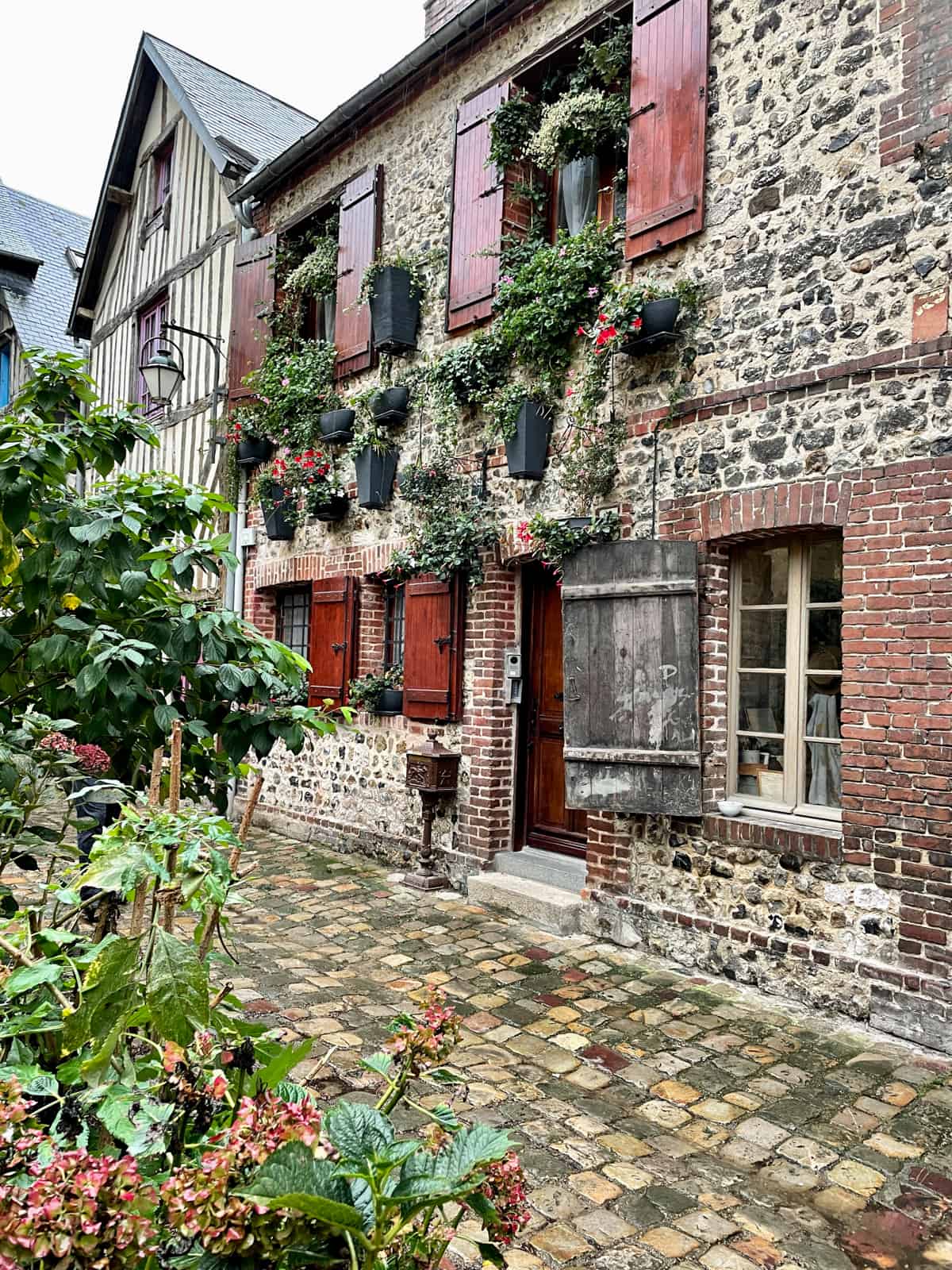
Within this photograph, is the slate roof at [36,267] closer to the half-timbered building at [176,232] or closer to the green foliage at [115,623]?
the half-timbered building at [176,232]

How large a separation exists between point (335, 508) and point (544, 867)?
348 centimetres

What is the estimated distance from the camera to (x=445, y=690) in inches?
246

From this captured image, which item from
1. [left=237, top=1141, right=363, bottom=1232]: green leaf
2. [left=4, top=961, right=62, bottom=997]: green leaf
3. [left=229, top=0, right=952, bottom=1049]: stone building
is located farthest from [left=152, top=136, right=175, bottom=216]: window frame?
[left=237, top=1141, right=363, bottom=1232]: green leaf

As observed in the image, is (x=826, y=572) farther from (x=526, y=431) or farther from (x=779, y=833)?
(x=526, y=431)

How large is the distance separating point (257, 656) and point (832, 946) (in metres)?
3.10

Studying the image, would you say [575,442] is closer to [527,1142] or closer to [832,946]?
[832,946]

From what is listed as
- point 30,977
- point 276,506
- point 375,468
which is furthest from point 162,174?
point 30,977

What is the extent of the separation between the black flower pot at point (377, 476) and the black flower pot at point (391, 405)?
24 cm

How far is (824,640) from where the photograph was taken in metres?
4.42

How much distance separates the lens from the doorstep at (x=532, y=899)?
516 cm

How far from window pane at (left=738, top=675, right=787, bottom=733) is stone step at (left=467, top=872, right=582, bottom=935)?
4.83ft

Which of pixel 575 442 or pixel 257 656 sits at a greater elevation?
pixel 575 442

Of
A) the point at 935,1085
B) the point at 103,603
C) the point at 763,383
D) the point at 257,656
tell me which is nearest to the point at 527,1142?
the point at 935,1085

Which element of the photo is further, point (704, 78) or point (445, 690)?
point (445, 690)
